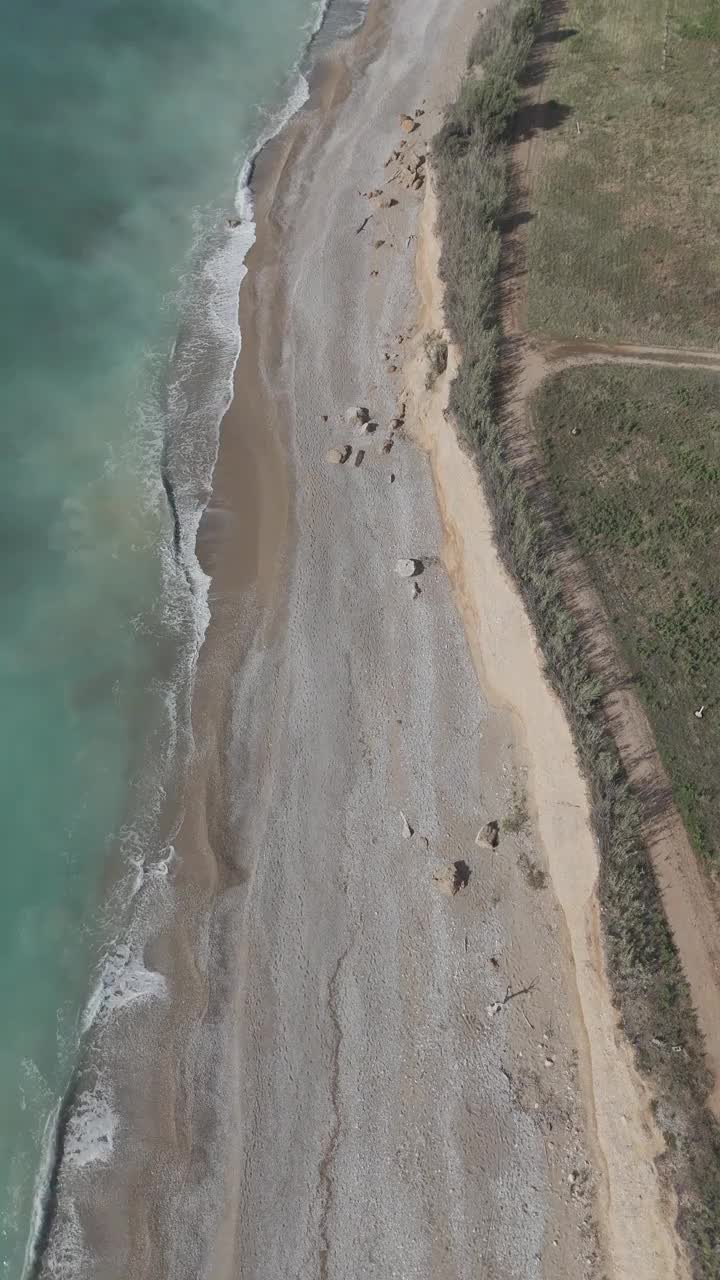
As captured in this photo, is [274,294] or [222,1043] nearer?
[222,1043]

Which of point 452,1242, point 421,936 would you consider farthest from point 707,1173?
point 421,936

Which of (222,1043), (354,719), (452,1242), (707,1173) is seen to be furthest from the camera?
(354,719)

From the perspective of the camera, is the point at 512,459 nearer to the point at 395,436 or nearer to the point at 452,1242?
the point at 395,436

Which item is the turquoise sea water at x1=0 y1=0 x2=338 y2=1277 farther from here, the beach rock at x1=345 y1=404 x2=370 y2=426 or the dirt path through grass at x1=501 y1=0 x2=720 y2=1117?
the dirt path through grass at x1=501 y1=0 x2=720 y2=1117

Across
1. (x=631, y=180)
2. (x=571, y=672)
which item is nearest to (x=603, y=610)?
(x=571, y=672)

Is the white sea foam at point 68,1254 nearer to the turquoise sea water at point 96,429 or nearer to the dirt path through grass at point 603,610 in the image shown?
the turquoise sea water at point 96,429

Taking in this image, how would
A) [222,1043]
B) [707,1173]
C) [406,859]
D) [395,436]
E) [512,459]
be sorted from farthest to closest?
[395,436] < [512,459] < [406,859] < [222,1043] < [707,1173]

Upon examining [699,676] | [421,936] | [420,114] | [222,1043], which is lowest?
[222,1043]

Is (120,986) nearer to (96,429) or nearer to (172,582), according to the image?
(172,582)
